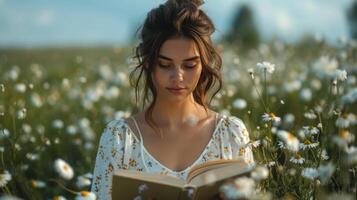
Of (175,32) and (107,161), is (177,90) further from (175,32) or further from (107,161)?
(107,161)

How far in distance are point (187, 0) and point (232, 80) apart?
10.8ft

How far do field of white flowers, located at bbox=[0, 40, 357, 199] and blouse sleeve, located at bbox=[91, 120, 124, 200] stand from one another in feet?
0.23

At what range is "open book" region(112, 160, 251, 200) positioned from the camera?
1540mm

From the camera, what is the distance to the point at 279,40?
7.05m

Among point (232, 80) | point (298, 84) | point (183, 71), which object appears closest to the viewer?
point (183, 71)

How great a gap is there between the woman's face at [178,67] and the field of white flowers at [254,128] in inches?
9.6

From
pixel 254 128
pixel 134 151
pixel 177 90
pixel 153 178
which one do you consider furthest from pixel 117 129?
pixel 254 128

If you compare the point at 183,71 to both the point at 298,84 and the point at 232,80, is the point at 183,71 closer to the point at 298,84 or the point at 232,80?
the point at 298,84

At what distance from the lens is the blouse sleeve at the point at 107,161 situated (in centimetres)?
224

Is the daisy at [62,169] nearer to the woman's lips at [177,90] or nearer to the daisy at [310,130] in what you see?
the woman's lips at [177,90]

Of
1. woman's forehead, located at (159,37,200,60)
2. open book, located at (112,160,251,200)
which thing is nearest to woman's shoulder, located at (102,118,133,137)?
woman's forehead, located at (159,37,200,60)

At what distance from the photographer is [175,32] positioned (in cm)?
220

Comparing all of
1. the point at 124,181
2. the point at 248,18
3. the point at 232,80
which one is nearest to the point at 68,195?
the point at 124,181

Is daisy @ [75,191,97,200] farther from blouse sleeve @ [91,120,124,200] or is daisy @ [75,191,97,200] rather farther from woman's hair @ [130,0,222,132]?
woman's hair @ [130,0,222,132]
